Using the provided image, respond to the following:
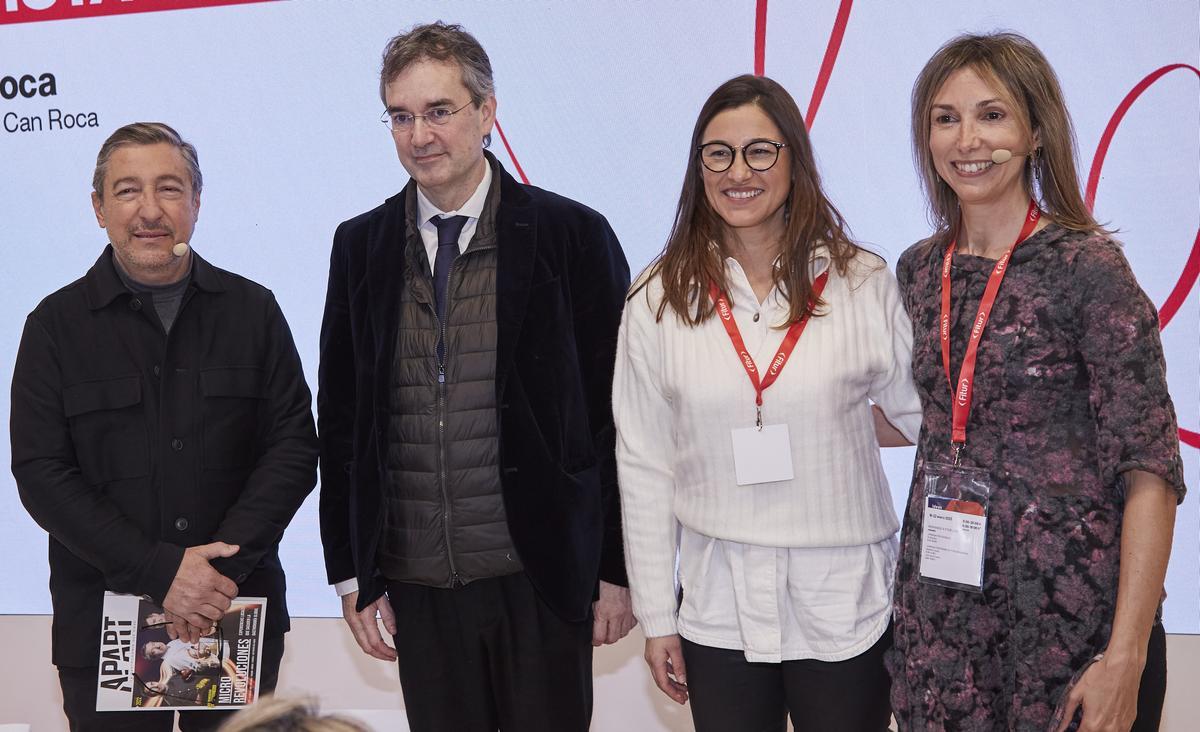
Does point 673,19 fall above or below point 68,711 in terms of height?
above

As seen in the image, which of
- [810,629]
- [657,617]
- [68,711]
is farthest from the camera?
[68,711]

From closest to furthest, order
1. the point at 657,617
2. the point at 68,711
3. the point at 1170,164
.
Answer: the point at 657,617, the point at 68,711, the point at 1170,164

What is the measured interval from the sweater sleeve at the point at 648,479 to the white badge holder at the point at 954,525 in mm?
469

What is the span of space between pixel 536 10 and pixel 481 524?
1.75 meters

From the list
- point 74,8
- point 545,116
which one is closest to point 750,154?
point 545,116

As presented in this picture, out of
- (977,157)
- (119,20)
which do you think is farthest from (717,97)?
(119,20)

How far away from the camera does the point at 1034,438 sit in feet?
5.59

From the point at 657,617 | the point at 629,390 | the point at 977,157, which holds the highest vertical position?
the point at 977,157

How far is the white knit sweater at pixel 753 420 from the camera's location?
6.23ft

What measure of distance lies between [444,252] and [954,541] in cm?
111

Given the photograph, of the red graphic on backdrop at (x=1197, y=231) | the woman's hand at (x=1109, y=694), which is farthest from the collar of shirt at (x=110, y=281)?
the red graphic on backdrop at (x=1197, y=231)

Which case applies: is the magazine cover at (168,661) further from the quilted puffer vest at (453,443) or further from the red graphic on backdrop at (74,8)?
the red graphic on backdrop at (74,8)

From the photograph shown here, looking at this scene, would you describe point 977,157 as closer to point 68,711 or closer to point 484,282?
point 484,282

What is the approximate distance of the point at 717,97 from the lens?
6.54ft
